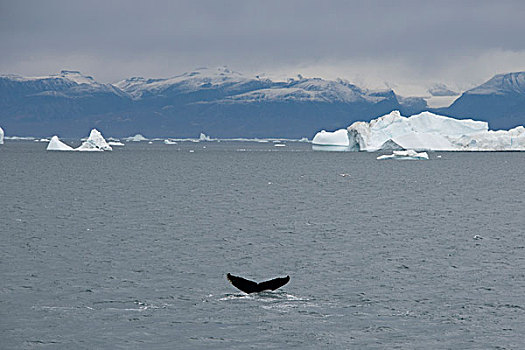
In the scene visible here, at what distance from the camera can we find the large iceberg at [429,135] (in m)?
114

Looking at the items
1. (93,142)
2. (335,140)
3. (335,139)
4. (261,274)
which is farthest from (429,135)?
(261,274)

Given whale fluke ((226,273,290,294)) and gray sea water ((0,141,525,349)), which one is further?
whale fluke ((226,273,290,294))

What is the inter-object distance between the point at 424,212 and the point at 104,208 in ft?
59.4

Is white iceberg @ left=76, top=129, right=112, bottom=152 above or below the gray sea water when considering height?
above

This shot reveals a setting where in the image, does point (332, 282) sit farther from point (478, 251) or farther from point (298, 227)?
point (298, 227)

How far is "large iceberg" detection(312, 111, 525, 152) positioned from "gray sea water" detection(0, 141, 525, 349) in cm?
7048

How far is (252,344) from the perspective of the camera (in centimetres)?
1466

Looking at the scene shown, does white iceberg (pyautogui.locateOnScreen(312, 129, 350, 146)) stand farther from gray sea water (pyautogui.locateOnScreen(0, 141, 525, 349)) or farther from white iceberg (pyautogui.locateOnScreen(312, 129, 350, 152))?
gray sea water (pyautogui.locateOnScreen(0, 141, 525, 349))

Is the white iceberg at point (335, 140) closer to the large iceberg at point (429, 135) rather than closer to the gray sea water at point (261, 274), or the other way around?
the large iceberg at point (429, 135)

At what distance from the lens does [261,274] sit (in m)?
21.6

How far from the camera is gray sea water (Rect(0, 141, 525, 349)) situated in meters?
15.3

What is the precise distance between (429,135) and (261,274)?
326ft

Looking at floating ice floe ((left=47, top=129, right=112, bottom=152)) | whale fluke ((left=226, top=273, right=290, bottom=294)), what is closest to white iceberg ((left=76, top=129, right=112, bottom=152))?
floating ice floe ((left=47, top=129, right=112, bottom=152))

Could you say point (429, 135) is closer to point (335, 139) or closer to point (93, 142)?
point (335, 139)
